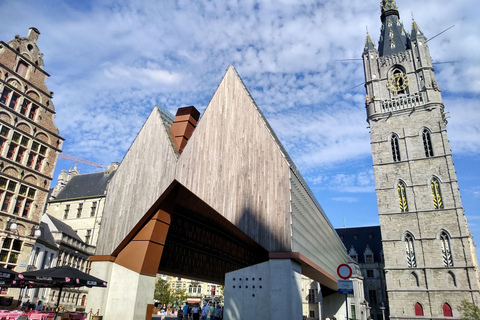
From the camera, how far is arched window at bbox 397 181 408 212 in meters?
49.9

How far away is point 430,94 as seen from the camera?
5303 centimetres

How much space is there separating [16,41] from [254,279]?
26.4 metres

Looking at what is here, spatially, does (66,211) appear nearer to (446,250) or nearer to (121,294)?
(121,294)

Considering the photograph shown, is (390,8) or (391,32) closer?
(391,32)

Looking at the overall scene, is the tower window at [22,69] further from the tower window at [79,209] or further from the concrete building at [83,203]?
the tower window at [79,209]

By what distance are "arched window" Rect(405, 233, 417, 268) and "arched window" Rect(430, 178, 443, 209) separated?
5744mm

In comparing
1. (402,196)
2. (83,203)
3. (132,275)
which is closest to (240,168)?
(132,275)

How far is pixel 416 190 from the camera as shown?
163ft

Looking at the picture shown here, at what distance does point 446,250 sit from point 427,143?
16.2m

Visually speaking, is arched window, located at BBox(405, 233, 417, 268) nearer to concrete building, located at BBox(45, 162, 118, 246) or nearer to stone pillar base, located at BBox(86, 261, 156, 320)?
stone pillar base, located at BBox(86, 261, 156, 320)

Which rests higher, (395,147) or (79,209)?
(395,147)

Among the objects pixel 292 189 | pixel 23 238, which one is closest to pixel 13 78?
pixel 23 238

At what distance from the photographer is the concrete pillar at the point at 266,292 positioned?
1523cm

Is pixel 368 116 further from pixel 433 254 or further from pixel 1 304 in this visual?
pixel 1 304
